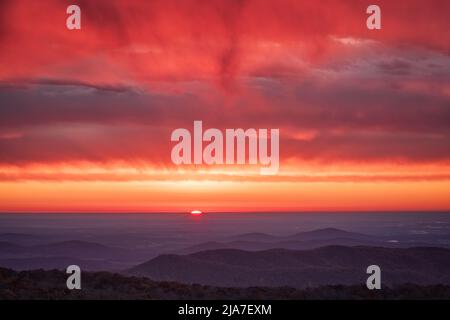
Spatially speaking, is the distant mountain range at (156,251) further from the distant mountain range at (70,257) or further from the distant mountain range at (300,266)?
the distant mountain range at (300,266)

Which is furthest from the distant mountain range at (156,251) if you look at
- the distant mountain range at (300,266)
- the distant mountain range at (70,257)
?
the distant mountain range at (300,266)

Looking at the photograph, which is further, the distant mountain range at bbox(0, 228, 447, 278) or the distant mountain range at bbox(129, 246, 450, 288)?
the distant mountain range at bbox(0, 228, 447, 278)

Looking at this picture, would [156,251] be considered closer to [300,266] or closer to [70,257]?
[70,257]

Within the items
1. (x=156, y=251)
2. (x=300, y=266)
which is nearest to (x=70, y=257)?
(x=156, y=251)

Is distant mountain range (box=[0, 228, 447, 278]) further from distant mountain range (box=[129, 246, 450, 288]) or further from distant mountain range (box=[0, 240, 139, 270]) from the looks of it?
distant mountain range (box=[129, 246, 450, 288])

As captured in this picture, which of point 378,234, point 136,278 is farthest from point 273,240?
point 136,278

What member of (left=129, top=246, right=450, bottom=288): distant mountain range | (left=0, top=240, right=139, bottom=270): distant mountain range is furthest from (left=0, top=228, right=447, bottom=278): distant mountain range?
(left=129, top=246, right=450, bottom=288): distant mountain range

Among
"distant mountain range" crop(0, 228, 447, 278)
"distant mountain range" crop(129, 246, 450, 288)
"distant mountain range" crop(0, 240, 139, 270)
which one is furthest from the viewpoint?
"distant mountain range" crop(0, 240, 139, 270)
